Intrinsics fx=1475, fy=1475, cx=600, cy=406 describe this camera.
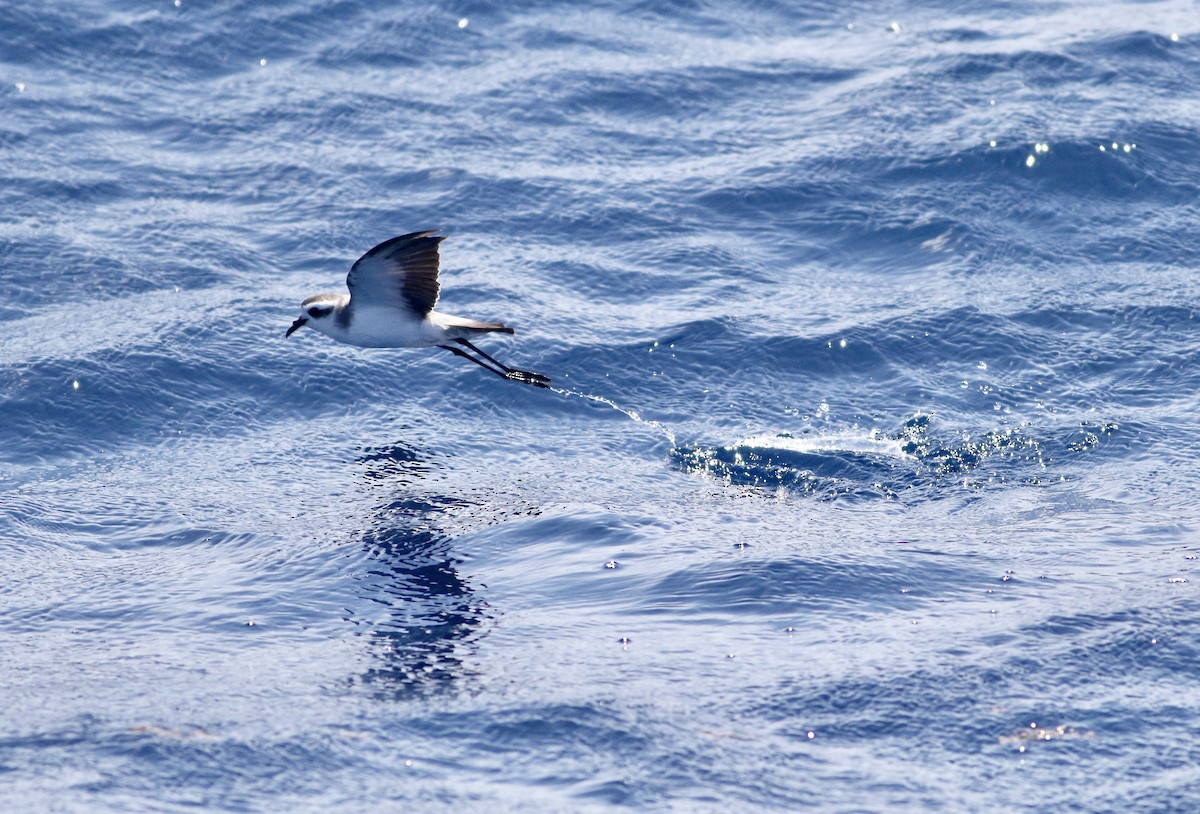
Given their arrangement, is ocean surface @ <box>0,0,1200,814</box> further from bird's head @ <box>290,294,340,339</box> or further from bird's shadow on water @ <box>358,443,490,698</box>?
bird's head @ <box>290,294,340,339</box>

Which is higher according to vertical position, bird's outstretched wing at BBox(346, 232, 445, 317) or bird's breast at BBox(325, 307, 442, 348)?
bird's outstretched wing at BBox(346, 232, 445, 317)

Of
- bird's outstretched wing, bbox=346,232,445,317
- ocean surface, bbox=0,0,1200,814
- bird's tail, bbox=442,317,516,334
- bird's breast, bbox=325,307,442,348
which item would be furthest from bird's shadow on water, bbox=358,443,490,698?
bird's outstretched wing, bbox=346,232,445,317

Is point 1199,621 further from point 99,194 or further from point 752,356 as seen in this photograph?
point 99,194

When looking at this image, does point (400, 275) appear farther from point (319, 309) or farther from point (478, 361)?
point (478, 361)

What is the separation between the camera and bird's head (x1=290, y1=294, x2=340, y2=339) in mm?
13508

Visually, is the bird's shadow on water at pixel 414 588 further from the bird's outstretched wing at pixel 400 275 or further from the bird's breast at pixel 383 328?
the bird's outstretched wing at pixel 400 275

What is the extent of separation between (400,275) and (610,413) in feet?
10.5

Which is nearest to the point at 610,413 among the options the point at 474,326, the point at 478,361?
the point at 478,361

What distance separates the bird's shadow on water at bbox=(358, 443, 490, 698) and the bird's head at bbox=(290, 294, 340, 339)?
4.72 ft

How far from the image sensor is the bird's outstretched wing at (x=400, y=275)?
12500 millimetres

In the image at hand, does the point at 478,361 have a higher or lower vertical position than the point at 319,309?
lower

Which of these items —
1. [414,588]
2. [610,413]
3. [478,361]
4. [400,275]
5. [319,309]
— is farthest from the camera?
[610,413]

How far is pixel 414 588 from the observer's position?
1143cm

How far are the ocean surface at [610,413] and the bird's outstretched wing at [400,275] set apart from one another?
1669 millimetres
